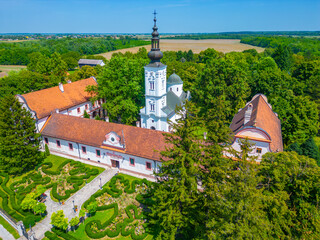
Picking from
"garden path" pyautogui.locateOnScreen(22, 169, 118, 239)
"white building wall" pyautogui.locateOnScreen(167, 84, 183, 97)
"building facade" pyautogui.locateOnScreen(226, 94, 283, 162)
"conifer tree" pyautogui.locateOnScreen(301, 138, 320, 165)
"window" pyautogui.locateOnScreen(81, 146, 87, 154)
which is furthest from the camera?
"white building wall" pyautogui.locateOnScreen(167, 84, 183, 97)

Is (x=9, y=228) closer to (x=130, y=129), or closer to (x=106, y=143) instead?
(x=106, y=143)

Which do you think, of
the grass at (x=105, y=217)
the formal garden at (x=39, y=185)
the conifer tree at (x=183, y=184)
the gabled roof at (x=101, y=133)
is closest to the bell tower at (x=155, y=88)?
the gabled roof at (x=101, y=133)

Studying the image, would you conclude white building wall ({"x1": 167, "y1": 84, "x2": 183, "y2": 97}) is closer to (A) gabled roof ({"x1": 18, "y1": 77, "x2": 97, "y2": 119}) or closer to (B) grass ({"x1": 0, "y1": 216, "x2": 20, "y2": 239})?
Answer: (A) gabled roof ({"x1": 18, "y1": 77, "x2": 97, "y2": 119})

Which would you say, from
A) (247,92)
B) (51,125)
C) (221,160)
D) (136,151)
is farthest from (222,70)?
(51,125)

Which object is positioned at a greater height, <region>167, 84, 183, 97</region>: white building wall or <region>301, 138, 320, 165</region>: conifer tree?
<region>167, 84, 183, 97</region>: white building wall

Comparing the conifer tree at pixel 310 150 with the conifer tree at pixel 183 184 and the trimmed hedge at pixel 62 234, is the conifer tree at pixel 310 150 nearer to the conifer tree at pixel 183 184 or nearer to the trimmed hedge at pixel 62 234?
the conifer tree at pixel 183 184

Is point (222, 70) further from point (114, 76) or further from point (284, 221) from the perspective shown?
point (284, 221)

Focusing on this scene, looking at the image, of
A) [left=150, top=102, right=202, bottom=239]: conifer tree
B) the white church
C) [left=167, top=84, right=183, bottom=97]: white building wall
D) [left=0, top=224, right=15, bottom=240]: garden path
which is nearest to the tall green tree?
[left=150, top=102, right=202, bottom=239]: conifer tree
